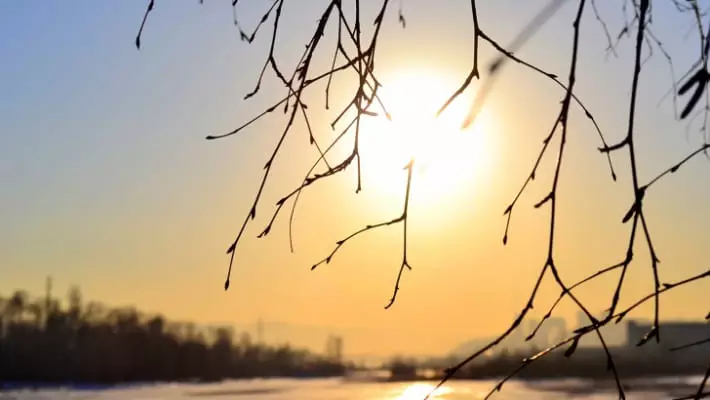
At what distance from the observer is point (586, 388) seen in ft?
24.2

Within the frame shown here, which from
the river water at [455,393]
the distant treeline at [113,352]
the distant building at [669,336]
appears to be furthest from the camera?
the distant treeline at [113,352]

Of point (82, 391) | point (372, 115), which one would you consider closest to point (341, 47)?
point (372, 115)

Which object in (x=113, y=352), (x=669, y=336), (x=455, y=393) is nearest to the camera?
(x=669, y=336)

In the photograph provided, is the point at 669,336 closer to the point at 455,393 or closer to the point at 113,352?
the point at 455,393

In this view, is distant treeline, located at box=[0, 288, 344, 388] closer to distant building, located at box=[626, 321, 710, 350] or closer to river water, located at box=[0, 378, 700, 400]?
river water, located at box=[0, 378, 700, 400]

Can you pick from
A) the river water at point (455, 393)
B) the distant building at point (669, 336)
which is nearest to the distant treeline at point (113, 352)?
the river water at point (455, 393)

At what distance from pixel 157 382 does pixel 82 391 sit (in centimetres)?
200

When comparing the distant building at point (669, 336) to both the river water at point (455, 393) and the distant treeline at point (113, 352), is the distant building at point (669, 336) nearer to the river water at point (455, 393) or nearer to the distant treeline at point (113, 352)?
the river water at point (455, 393)

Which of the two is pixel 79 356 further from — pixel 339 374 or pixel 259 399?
pixel 259 399

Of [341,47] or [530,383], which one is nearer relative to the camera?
[341,47]

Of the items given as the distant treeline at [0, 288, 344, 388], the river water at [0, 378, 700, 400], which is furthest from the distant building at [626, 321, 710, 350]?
the distant treeline at [0, 288, 344, 388]

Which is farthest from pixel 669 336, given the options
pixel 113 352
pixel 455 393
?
pixel 113 352

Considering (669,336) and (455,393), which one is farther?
(455,393)

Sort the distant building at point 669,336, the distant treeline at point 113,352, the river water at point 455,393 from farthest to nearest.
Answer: the distant treeline at point 113,352, the river water at point 455,393, the distant building at point 669,336
